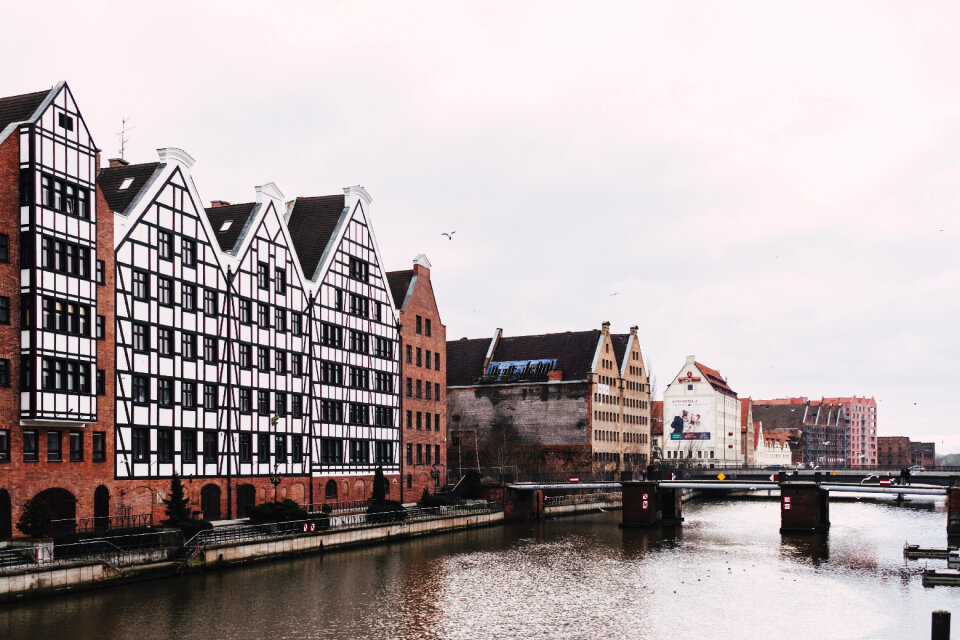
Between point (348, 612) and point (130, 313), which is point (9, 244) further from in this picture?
point (348, 612)

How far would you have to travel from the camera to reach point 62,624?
33.4m

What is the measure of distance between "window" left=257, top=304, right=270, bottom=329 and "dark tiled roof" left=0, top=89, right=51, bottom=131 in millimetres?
19217

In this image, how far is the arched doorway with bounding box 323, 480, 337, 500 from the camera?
68.5 m

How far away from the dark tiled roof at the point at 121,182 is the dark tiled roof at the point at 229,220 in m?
6.72

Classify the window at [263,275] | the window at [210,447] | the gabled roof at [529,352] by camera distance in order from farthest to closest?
the gabled roof at [529,352]
the window at [263,275]
the window at [210,447]

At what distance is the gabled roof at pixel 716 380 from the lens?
163m

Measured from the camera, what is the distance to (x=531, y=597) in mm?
41312

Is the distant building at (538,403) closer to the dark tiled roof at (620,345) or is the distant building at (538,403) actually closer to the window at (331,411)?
the dark tiled roof at (620,345)

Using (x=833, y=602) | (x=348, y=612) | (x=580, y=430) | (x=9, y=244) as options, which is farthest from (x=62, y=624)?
(x=580, y=430)

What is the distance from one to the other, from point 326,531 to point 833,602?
27321mm

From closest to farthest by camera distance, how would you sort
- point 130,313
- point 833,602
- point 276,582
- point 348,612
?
point 348,612
point 833,602
point 276,582
point 130,313

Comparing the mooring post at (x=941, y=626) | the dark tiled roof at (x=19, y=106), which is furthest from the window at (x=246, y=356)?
the mooring post at (x=941, y=626)

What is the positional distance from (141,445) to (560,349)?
72.6m

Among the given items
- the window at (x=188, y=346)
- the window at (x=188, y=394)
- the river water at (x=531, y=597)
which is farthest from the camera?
the window at (x=188, y=346)
